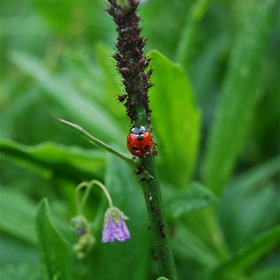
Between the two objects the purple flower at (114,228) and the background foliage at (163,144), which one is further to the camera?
the background foliage at (163,144)

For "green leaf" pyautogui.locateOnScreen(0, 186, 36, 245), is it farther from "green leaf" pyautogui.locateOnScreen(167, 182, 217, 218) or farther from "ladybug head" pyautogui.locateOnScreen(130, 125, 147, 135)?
"ladybug head" pyautogui.locateOnScreen(130, 125, 147, 135)

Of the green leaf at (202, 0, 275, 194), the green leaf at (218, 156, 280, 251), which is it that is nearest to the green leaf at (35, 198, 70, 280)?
the green leaf at (202, 0, 275, 194)

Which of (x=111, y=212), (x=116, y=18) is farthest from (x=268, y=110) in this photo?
(x=116, y=18)

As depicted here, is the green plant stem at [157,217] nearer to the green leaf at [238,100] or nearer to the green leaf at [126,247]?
the green leaf at [126,247]

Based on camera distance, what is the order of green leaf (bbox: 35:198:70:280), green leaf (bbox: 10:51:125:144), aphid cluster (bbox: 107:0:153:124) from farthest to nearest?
green leaf (bbox: 10:51:125:144) → green leaf (bbox: 35:198:70:280) → aphid cluster (bbox: 107:0:153:124)

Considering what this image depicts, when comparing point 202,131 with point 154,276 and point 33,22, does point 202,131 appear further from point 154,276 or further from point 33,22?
point 33,22

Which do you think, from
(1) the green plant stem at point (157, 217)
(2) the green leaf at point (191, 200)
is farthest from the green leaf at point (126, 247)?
(1) the green plant stem at point (157, 217)
